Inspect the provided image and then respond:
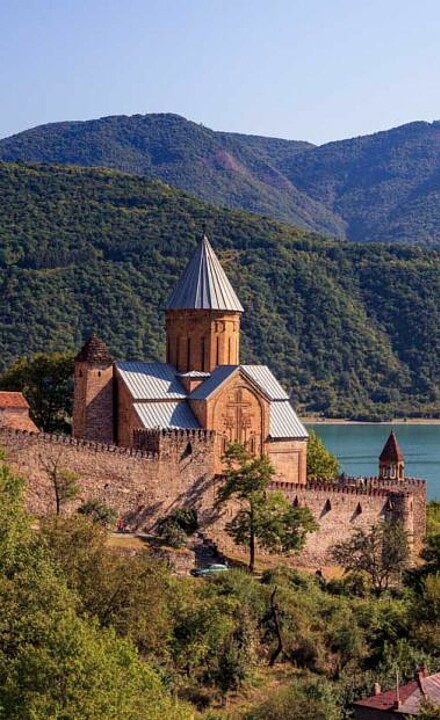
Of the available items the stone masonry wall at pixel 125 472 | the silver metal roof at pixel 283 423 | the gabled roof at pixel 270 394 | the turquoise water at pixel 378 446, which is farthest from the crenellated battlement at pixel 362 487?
the turquoise water at pixel 378 446

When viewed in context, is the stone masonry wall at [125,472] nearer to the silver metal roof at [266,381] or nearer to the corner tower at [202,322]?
the corner tower at [202,322]

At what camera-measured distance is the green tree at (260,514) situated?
30406 millimetres

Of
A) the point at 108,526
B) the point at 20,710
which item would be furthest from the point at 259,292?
the point at 20,710

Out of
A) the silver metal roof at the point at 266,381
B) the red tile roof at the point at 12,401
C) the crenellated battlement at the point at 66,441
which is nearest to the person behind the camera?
the crenellated battlement at the point at 66,441

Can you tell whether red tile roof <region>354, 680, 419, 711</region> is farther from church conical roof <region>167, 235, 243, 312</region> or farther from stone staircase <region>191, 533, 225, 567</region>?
church conical roof <region>167, 235, 243, 312</region>

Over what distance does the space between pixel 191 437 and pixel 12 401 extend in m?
6.26

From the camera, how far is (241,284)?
9319 centimetres

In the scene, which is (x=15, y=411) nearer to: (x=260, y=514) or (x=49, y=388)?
(x=49, y=388)

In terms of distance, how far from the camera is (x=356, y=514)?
34.2 meters

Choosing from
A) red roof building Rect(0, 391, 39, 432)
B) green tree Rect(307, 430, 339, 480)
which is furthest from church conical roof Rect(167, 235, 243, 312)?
green tree Rect(307, 430, 339, 480)

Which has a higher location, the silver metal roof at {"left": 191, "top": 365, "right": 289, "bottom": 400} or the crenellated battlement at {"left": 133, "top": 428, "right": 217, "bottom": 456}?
the silver metal roof at {"left": 191, "top": 365, "right": 289, "bottom": 400}

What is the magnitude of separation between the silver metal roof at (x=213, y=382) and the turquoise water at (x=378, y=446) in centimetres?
2330

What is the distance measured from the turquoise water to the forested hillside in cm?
198

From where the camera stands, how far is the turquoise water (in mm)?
67175
